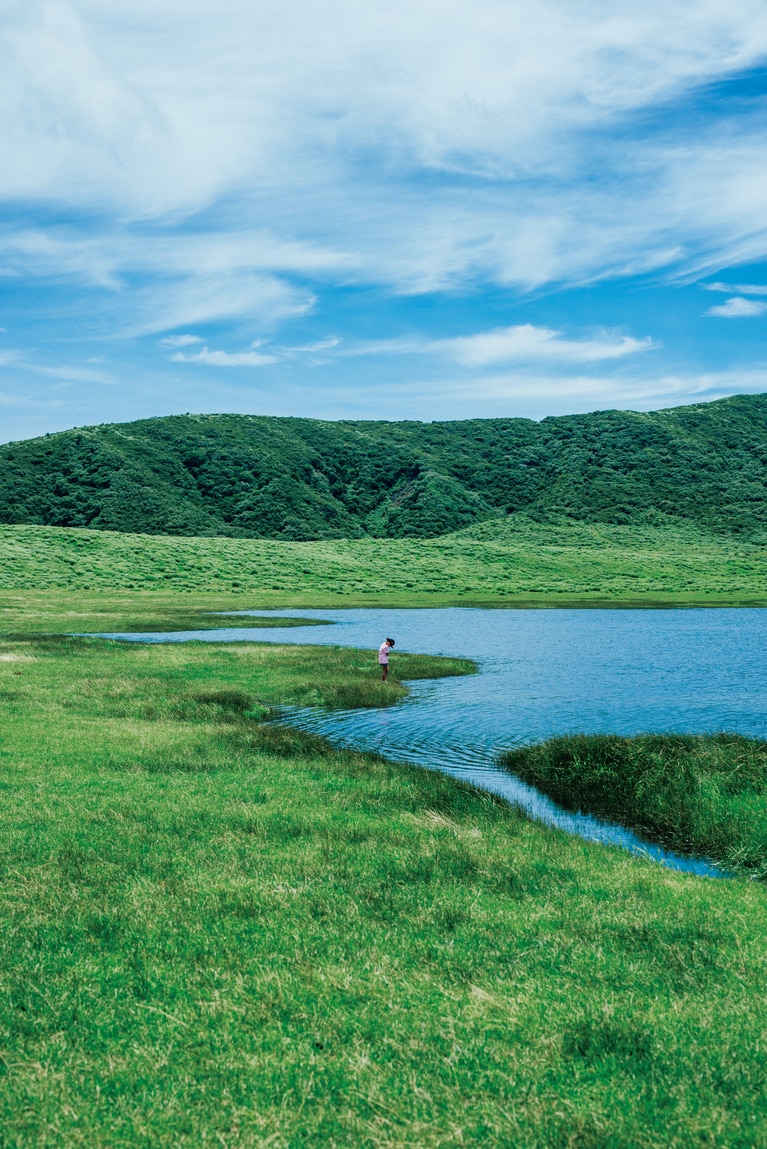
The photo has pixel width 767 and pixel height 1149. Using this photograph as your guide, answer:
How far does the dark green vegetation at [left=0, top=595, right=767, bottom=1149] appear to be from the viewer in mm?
6488

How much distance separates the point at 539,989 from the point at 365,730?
61.2 feet

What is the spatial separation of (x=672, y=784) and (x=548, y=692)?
607 inches

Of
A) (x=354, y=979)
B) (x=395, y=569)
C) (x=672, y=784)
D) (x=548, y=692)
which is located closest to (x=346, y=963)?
(x=354, y=979)

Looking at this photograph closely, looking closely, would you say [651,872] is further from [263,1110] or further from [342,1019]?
[263,1110]

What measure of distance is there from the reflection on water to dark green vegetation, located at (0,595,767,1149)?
16.2 ft

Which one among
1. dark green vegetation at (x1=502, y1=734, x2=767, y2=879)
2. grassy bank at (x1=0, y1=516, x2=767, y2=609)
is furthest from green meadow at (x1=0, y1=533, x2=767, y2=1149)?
grassy bank at (x1=0, y1=516, x2=767, y2=609)

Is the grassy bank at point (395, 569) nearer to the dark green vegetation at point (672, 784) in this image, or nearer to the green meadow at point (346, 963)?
the dark green vegetation at point (672, 784)

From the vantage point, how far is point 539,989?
8.47 meters

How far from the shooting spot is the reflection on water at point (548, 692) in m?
23.6

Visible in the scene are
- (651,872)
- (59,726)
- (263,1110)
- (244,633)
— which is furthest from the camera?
(244,633)

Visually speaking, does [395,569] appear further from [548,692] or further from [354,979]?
[354,979]

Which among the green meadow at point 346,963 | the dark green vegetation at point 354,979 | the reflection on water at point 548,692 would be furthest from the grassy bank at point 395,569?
the dark green vegetation at point 354,979

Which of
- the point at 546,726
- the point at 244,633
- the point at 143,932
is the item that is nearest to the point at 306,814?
the point at 143,932

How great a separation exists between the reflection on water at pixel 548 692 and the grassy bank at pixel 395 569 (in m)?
28.5
